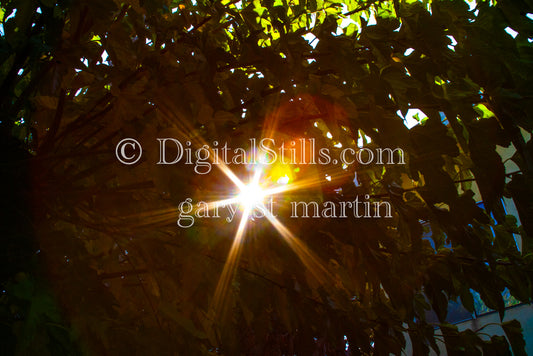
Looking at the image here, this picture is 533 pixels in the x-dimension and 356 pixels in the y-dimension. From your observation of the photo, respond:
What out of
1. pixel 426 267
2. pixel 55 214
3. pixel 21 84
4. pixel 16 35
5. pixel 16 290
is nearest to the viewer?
pixel 16 290

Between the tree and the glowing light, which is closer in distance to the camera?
the tree

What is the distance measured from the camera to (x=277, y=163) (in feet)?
3.61

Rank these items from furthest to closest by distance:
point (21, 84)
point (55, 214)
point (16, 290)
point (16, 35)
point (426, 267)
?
point (21, 84), point (426, 267), point (55, 214), point (16, 35), point (16, 290)

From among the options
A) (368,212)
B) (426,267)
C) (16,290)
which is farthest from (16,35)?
(426,267)

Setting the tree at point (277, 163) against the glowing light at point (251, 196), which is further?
the glowing light at point (251, 196)

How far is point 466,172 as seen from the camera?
1237mm

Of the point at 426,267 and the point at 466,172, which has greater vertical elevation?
the point at 466,172

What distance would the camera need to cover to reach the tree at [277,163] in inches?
28.8

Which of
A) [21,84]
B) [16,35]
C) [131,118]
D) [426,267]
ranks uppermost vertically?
[21,84]

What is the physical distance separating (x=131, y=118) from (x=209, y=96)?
170 mm

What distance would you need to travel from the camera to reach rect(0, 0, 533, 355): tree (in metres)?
0.73

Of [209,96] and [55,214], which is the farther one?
[55,214]

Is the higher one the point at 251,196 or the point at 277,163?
the point at 277,163

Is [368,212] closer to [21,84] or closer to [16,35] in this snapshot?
[16,35]
